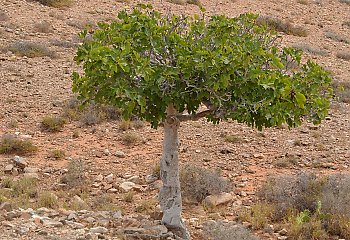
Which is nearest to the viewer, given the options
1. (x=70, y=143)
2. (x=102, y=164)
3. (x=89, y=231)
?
(x=89, y=231)

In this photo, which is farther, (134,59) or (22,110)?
(22,110)

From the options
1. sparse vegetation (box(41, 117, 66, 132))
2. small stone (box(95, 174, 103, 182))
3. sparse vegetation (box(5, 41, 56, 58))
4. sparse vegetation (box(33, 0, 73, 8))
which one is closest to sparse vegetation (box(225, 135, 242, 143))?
small stone (box(95, 174, 103, 182))

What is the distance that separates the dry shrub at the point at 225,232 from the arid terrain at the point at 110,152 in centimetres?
17

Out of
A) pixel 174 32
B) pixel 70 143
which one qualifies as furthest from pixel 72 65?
pixel 174 32

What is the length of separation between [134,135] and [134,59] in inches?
188

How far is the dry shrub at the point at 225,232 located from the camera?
547 centimetres

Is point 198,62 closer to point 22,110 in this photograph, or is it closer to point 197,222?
point 197,222

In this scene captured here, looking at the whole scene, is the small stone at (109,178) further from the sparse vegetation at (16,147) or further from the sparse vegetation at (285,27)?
the sparse vegetation at (285,27)

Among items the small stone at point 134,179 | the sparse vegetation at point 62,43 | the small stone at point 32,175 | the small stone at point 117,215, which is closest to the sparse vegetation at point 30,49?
the sparse vegetation at point 62,43

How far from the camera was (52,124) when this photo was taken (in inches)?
360

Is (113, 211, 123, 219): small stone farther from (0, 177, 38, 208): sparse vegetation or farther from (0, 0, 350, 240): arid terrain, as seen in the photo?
(0, 177, 38, 208): sparse vegetation

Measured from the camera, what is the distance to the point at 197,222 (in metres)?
6.22

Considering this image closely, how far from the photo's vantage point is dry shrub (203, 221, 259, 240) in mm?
5473

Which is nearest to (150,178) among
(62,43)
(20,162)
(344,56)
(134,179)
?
(134,179)
